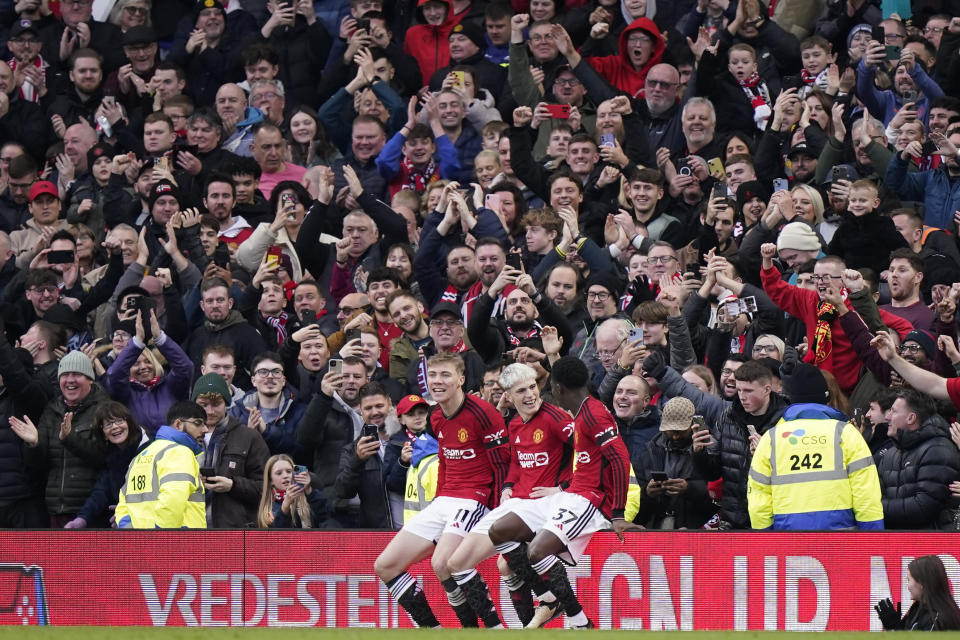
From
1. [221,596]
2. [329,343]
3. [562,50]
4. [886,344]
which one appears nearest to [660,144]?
[562,50]

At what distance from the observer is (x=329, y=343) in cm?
1320

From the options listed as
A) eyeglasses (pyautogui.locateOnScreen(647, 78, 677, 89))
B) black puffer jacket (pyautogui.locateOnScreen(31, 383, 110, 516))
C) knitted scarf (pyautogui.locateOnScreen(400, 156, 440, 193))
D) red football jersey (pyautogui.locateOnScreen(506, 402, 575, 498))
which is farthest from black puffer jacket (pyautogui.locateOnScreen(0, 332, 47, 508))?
eyeglasses (pyautogui.locateOnScreen(647, 78, 677, 89))

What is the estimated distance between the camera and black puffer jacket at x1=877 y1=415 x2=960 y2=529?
9945 mm

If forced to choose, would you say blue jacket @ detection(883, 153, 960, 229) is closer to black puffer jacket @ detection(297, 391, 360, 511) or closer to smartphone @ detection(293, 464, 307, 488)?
black puffer jacket @ detection(297, 391, 360, 511)

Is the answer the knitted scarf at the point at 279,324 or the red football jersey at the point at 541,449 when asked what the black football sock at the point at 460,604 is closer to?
the red football jersey at the point at 541,449

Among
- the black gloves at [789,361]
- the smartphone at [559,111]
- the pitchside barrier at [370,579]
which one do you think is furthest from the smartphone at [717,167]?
the pitchside barrier at [370,579]

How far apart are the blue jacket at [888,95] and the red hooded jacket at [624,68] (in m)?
2.28

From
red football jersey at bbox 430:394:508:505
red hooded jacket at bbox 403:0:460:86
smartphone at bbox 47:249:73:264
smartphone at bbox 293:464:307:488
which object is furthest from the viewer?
red hooded jacket at bbox 403:0:460:86

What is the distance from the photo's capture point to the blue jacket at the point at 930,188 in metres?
13.3

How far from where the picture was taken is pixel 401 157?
1548cm

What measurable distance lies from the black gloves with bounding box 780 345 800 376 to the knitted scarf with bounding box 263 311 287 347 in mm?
4587

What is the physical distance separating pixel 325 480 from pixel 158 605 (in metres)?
1.61

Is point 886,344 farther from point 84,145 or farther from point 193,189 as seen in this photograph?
point 84,145

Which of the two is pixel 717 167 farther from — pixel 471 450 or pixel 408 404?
pixel 471 450
